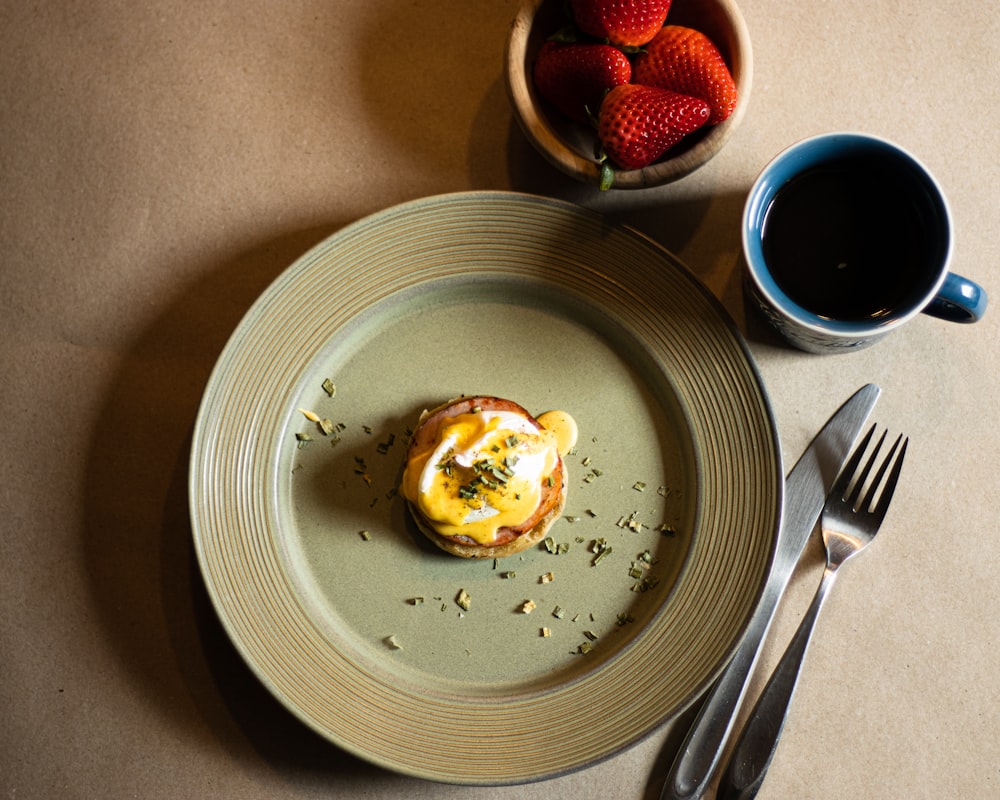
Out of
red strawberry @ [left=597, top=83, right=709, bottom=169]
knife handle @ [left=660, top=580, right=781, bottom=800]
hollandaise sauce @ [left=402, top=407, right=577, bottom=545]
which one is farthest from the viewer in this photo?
knife handle @ [left=660, top=580, right=781, bottom=800]

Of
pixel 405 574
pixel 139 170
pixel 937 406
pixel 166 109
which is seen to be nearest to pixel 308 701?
pixel 405 574

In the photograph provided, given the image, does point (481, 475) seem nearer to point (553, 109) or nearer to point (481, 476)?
point (481, 476)

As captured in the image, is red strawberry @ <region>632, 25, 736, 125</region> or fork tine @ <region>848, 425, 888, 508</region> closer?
red strawberry @ <region>632, 25, 736, 125</region>

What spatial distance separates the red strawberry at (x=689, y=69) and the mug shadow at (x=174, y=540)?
69 cm

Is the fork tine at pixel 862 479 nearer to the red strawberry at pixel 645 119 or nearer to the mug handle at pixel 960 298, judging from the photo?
the mug handle at pixel 960 298

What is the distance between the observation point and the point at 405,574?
1448 millimetres

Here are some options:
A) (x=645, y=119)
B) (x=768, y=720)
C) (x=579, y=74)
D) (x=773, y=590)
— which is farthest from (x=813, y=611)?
(x=579, y=74)

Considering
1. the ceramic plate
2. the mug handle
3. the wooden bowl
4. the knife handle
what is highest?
the wooden bowl

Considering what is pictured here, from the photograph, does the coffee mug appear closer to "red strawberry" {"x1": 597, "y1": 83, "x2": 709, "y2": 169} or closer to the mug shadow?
"red strawberry" {"x1": 597, "y1": 83, "x2": 709, "y2": 169}

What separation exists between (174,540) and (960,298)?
1533mm

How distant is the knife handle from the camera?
1.46 metres

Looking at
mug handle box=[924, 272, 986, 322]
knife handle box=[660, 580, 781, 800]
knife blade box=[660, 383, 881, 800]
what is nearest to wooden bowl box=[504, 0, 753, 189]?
mug handle box=[924, 272, 986, 322]

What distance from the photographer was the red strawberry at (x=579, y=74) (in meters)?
1.25

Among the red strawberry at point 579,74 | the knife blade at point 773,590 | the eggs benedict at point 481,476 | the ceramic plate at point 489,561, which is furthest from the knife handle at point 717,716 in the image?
the red strawberry at point 579,74
